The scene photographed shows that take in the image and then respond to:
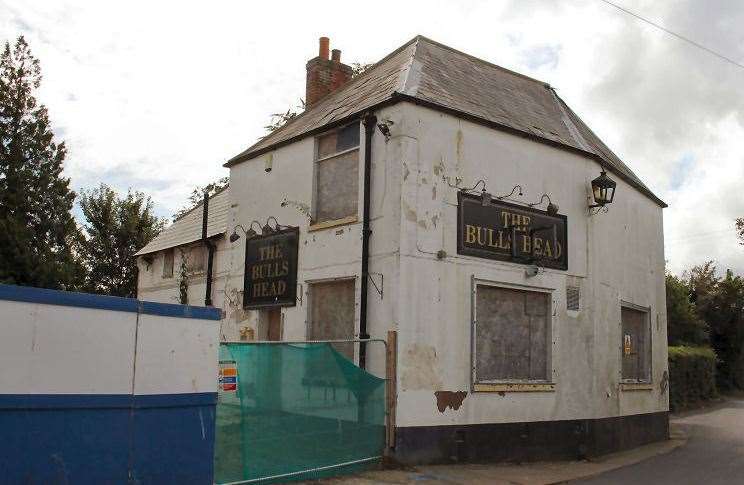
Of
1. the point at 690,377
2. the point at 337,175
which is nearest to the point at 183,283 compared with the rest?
the point at 337,175

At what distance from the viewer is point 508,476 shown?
10.5 metres

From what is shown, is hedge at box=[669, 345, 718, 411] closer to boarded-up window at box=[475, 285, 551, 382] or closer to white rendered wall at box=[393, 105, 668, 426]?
white rendered wall at box=[393, 105, 668, 426]

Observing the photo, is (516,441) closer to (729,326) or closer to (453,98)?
(453,98)

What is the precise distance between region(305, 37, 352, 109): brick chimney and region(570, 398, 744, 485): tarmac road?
415 inches

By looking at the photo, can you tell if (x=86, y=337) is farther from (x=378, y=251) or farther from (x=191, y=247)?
(x=191, y=247)

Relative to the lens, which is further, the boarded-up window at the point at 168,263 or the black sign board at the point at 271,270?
the boarded-up window at the point at 168,263

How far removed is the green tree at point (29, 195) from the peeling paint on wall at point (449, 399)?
59.7 ft

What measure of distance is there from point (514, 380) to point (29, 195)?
20.1 m

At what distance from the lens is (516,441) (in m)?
11.9

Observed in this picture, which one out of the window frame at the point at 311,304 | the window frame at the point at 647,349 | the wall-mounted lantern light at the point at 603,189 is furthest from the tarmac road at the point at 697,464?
the wall-mounted lantern light at the point at 603,189

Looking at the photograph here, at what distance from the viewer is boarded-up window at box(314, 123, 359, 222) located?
482 inches

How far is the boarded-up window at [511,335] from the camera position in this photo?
11922 mm

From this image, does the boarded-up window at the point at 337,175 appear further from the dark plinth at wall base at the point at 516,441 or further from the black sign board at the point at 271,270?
the dark plinth at wall base at the point at 516,441

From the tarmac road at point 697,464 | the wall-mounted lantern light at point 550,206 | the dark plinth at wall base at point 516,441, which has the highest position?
the wall-mounted lantern light at point 550,206
